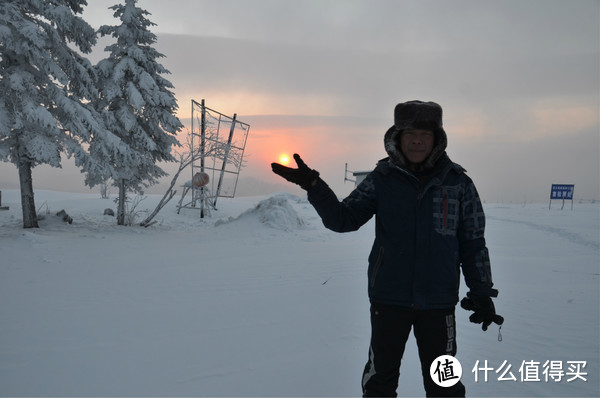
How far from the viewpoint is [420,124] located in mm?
2340

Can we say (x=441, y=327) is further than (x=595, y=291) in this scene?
No

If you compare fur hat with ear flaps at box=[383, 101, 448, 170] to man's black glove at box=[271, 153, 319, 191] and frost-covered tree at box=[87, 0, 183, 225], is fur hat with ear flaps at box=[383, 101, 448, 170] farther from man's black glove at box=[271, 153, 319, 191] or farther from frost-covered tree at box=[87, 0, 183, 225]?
frost-covered tree at box=[87, 0, 183, 225]

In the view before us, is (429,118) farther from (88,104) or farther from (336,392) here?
(88,104)

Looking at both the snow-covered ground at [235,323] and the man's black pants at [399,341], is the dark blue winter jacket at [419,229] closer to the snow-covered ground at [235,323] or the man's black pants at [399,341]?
the man's black pants at [399,341]

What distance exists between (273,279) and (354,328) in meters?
2.47

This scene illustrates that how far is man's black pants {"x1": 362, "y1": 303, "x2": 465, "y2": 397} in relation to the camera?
225 centimetres

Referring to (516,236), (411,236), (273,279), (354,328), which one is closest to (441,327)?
(411,236)

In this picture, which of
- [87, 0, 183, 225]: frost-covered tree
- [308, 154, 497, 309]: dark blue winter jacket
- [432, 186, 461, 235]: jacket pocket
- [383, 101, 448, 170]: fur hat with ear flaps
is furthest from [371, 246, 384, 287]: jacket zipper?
[87, 0, 183, 225]: frost-covered tree

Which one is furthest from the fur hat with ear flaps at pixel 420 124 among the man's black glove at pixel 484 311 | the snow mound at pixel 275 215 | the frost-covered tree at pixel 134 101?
the frost-covered tree at pixel 134 101

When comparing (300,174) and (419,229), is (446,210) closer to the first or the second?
(419,229)

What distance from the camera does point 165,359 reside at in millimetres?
3486

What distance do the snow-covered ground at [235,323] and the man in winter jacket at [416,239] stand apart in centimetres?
104

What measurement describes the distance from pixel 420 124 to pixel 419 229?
698 mm

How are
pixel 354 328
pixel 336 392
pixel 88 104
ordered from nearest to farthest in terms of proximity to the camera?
1. pixel 336 392
2. pixel 354 328
3. pixel 88 104
